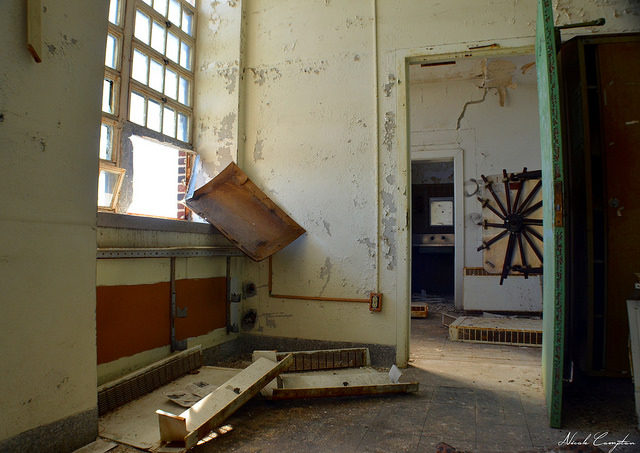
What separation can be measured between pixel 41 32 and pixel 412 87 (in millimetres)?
6118

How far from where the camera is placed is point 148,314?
301cm

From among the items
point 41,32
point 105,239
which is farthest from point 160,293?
point 41,32

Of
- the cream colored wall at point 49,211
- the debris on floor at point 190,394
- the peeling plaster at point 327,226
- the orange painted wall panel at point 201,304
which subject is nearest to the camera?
the cream colored wall at point 49,211

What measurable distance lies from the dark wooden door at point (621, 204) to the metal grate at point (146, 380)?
9.53 ft

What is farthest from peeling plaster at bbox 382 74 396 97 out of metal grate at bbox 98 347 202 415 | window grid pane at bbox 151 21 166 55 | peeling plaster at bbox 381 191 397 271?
metal grate at bbox 98 347 202 415

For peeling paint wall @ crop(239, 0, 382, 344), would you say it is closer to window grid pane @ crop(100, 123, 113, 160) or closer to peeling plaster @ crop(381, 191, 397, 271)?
peeling plaster @ crop(381, 191, 397, 271)

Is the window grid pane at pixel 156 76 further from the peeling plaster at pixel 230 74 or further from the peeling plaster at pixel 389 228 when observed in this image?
the peeling plaster at pixel 389 228

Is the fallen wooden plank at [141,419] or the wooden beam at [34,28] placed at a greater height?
the wooden beam at [34,28]

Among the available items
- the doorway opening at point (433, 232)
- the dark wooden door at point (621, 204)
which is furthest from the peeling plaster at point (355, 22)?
the doorway opening at point (433, 232)

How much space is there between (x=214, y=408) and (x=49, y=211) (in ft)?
4.05

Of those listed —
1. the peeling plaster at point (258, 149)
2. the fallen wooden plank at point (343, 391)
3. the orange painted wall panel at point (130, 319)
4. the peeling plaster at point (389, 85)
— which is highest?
the peeling plaster at point (389, 85)

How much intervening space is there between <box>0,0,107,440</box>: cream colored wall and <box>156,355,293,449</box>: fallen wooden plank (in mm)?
433

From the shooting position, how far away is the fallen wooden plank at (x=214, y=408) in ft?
6.63

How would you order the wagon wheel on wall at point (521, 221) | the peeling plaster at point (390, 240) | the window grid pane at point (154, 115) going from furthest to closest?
1. the wagon wheel on wall at point (521, 221)
2. the peeling plaster at point (390, 240)
3. the window grid pane at point (154, 115)
